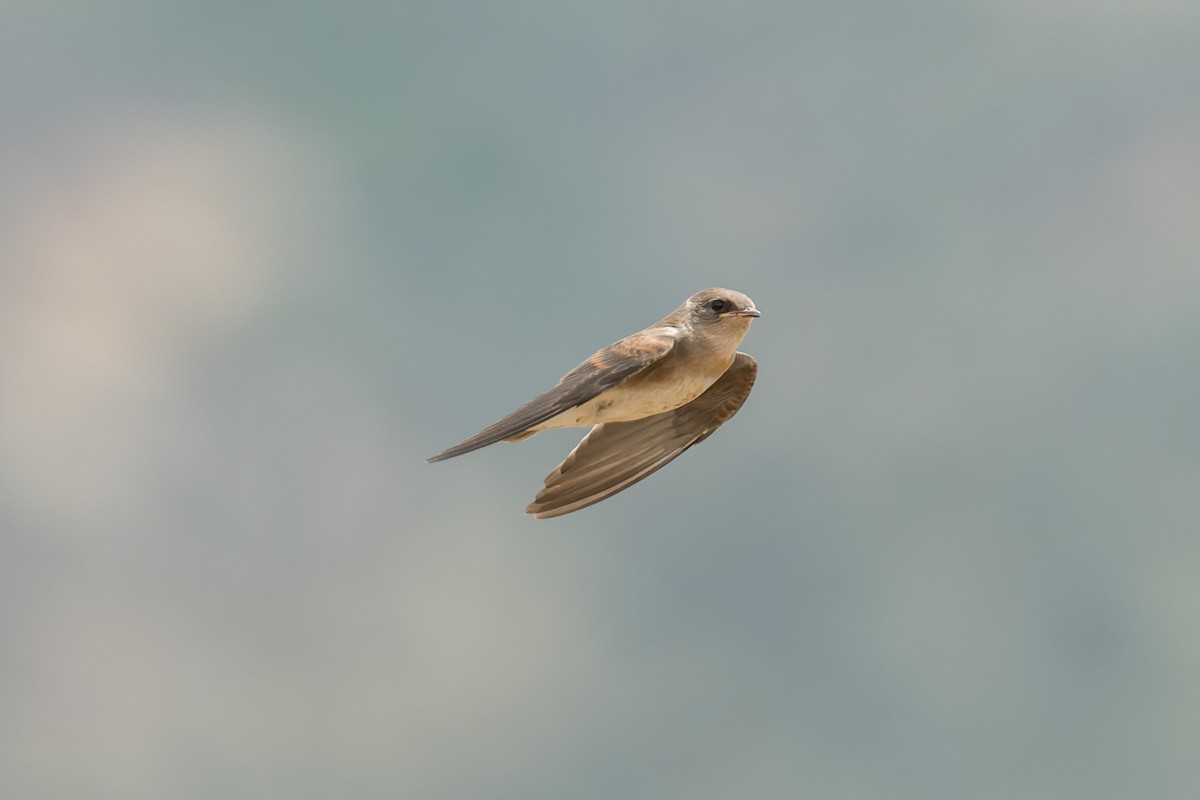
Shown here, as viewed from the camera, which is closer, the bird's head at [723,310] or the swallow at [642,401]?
the swallow at [642,401]

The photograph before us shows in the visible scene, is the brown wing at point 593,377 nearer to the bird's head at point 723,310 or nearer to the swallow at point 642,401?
the swallow at point 642,401

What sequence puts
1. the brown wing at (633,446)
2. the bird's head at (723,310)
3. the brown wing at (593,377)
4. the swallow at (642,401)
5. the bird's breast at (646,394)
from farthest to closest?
the brown wing at (633,446), the bird's head at (723,310), the bird's breast at (646,394), the swallow at (642,401), the brown wing at (593,377)

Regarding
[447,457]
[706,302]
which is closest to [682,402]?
[706,302]

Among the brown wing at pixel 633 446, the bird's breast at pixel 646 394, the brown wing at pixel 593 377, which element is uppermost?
the brown wing at pixel 593 377

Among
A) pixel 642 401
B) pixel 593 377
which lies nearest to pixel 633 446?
pixel 642 401

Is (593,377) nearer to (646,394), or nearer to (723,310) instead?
(646,394)

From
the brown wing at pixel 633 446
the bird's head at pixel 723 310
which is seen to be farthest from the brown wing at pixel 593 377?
the brown wing at pixel 633 446
